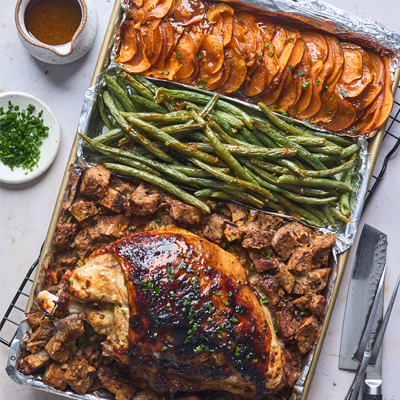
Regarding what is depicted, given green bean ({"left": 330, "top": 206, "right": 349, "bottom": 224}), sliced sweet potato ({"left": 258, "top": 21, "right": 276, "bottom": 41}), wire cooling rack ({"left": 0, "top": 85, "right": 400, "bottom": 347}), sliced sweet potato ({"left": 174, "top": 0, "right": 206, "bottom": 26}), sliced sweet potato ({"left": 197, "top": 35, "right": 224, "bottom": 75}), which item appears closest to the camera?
sliced sweet potato ({"left": 197, "top": 35, "right": 224, "bottom": 75})

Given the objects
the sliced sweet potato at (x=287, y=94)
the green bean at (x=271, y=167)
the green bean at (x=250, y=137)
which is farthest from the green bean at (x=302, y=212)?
the sliced sweet potato at (x=287, y=94)

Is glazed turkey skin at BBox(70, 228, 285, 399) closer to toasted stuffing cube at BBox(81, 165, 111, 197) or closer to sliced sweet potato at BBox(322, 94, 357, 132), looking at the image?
toasted stuffing cube at BBox(81, 165, 111, 197)

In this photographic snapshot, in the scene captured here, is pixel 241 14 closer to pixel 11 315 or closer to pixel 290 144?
pixel 290 144

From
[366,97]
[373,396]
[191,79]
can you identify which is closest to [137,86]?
[191,79]

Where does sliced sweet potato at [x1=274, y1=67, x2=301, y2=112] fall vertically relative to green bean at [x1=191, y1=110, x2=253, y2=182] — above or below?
above

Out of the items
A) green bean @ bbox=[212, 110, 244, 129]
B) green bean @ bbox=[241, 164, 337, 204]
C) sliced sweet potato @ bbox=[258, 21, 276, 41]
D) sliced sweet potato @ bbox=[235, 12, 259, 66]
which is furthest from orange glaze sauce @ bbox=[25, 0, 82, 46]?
green bean @ bbox=[241, 164, 337, 204]

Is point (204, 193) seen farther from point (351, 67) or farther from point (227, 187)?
point (351, 67)

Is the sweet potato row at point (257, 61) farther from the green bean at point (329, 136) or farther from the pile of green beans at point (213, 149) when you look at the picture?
the pile of green beans at point (213, 149)
